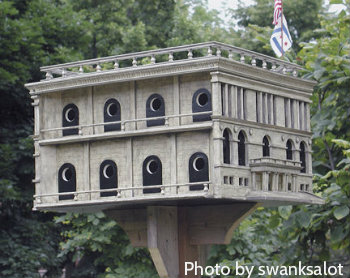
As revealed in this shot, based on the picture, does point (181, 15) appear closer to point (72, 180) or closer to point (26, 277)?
point (26, 277)

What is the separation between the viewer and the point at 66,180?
49.5 ft

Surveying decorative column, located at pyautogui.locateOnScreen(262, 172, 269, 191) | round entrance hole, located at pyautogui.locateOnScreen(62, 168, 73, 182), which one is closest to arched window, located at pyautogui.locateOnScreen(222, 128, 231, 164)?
decorative column, located at pyautogui.locateOnScreen(262, 172, 269, 191)

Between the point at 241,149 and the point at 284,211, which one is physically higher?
Answer: the point at 241,149

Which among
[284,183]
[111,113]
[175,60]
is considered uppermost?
[175,60]

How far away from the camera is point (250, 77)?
47.1ft

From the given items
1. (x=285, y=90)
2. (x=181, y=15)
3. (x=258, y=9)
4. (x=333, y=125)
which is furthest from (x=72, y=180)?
(x=258, y=9)

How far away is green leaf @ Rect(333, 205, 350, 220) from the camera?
15.4m

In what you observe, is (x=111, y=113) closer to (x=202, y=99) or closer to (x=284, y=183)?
(x=202, y=99)

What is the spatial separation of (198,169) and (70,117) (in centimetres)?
252

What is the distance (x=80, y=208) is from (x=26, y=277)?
314 inches

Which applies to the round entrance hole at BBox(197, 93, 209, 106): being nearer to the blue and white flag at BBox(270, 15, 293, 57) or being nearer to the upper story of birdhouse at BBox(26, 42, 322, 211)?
the upper story of birdhouse at BBox(26, 42, 322, 211)

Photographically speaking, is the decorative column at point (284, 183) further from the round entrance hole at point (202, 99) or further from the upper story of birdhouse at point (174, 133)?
the round entrance hole at point (202, 99)

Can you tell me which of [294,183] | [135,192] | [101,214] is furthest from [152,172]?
[101,214]

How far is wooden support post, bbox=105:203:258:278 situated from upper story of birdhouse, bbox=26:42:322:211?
59 centimetres
